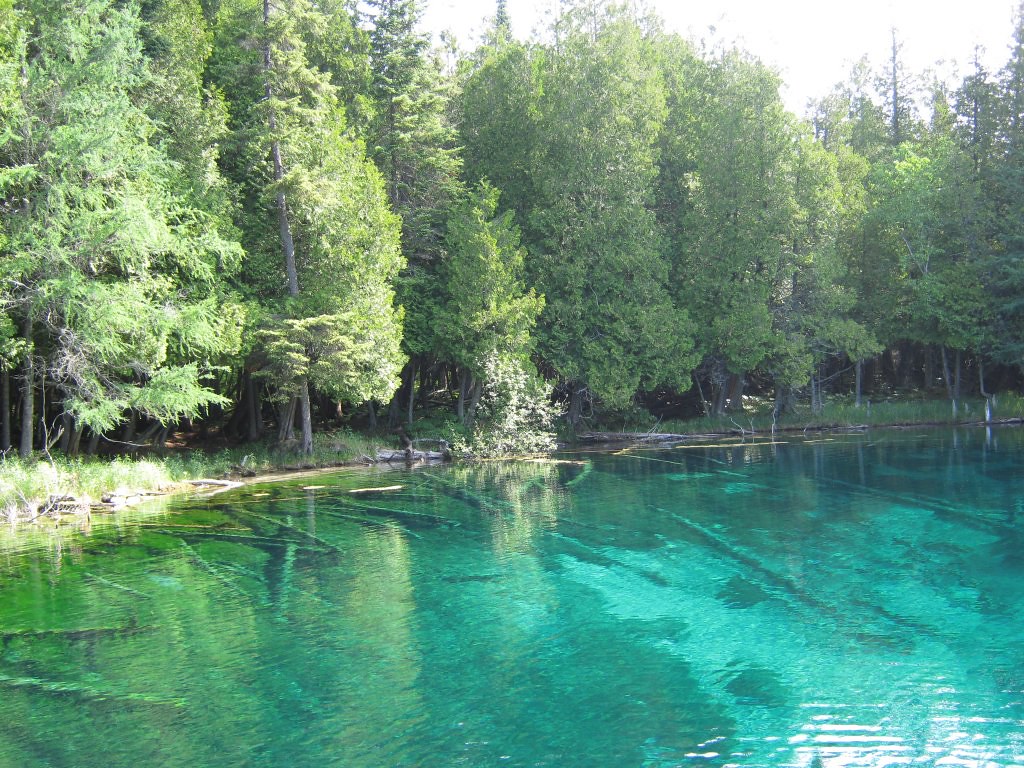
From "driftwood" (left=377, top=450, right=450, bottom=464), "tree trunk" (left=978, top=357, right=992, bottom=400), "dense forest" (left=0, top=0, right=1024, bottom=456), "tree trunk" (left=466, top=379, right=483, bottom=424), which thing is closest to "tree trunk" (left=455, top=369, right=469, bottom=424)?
"tree trunk" (left=466, top=379, right=483, bottom=424)

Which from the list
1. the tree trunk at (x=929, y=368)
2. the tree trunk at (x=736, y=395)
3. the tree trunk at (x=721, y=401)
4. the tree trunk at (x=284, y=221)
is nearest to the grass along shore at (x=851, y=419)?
the tree trunk at (x=721, y=401)

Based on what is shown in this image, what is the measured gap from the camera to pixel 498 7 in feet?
176

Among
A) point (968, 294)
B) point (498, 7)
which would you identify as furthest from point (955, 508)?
point (498, 7)

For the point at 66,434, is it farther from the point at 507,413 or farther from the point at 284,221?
the point at 507,413

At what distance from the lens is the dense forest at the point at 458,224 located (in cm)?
1947

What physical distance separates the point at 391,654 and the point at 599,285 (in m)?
26.3

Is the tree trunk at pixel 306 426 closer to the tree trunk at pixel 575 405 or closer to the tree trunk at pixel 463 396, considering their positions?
the tree trunk at pixel 463 396

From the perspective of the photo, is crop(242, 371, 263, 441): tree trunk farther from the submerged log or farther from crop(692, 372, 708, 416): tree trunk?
crop(692, 372, 708, 416): tree trunk

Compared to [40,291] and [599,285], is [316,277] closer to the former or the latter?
[40,291]

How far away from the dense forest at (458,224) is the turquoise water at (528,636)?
7.36 m

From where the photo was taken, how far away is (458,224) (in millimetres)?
30219

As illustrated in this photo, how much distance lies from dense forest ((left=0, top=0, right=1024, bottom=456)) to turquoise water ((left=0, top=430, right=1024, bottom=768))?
736cm

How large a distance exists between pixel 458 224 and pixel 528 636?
75.6 ft

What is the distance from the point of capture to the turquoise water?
632 centimetres
